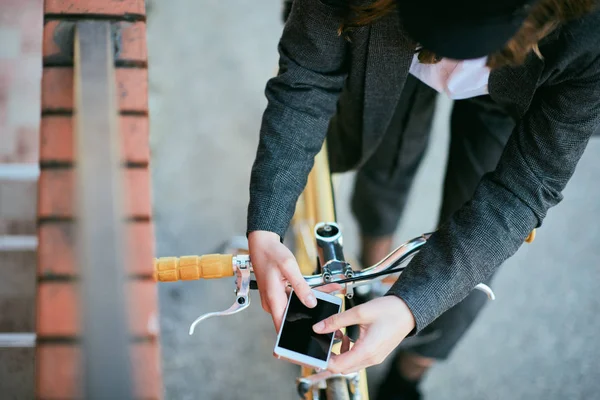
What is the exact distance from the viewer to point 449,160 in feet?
4.56

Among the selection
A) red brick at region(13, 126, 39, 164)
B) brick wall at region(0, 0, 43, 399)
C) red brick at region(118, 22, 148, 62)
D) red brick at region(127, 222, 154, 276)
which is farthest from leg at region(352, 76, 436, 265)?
red brick at region(13, 126, 39, 164)

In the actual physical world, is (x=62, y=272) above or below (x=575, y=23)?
below

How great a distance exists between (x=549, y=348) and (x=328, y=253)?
3.58ft

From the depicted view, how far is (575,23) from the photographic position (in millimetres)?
779

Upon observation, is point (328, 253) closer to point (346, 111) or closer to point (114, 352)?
point (346, 111)

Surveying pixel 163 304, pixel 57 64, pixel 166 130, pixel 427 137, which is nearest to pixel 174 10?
pixel 166 130

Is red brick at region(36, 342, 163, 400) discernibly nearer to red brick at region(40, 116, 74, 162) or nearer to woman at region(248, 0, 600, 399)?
red brick at region(40, 116, 74, 162)

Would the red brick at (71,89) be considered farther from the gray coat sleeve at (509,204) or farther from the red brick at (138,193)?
the gray coat sleeve at (509,204)

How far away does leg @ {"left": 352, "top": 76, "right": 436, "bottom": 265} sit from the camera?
1.26m

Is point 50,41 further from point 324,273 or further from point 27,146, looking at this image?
point 27,146

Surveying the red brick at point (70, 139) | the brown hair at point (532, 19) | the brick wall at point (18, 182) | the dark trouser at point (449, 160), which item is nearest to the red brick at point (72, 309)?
the red brick at point (70, 139)

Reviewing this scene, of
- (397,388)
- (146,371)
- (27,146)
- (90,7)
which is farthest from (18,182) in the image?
(146,371)

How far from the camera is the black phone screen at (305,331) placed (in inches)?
32.7

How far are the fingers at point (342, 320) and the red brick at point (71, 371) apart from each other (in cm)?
34
